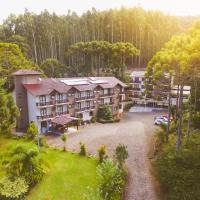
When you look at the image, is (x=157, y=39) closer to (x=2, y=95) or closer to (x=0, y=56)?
(x=0, y=56)

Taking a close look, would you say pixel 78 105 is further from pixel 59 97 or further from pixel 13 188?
pixel 13 188

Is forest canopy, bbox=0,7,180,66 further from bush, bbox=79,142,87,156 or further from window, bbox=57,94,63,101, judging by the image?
bush, bbox=79,142,87,156

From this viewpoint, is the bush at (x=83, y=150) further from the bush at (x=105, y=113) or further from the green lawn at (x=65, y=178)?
the bush at (x=105, y=113)

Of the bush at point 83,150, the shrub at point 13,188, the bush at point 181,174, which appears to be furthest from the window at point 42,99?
the bush at point 181,174

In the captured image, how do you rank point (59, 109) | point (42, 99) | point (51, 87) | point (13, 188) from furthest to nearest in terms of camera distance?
point (59, 109) < point (51, 87) < point (42, 99) < point (13, 188)

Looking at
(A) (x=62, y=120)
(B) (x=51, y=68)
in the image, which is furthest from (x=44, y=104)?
(B) (x=51, y=68)

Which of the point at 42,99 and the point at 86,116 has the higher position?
the point at 42,99
